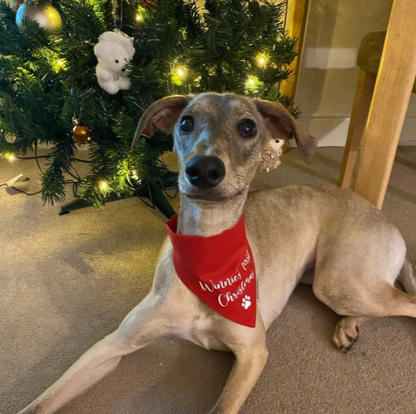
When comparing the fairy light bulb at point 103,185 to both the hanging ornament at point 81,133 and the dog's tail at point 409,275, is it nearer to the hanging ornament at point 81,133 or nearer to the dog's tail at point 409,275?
the hanging ornament at point 81,133

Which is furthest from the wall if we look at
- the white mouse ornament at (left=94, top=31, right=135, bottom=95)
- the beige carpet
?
the white mouse ornament at (left=94, top=31, right=135, bottom=95)

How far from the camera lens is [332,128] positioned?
3.79 metres

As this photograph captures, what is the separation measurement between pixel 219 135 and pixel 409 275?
1278 millimetres

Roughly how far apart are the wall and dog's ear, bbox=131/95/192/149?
85.5 inches

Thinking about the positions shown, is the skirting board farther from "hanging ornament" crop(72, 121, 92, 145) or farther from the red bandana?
the red bandana

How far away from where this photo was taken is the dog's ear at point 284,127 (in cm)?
158

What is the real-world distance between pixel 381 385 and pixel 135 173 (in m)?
1.59

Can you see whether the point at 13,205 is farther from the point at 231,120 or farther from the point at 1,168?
the point at 231,120

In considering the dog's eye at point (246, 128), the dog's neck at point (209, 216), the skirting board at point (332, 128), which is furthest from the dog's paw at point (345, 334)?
the skirting board at point (332, 128)

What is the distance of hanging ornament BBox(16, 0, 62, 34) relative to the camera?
2.14 metres

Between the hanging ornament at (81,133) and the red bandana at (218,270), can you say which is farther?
the hanging ornament at (81,133)

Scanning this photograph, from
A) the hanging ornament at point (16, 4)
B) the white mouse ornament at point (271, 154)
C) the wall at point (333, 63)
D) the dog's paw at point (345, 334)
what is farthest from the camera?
the wall at point (333, 63)

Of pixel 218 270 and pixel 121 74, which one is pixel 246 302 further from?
pixel 121 74

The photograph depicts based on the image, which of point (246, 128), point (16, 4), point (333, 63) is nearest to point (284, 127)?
point (246, 128)
